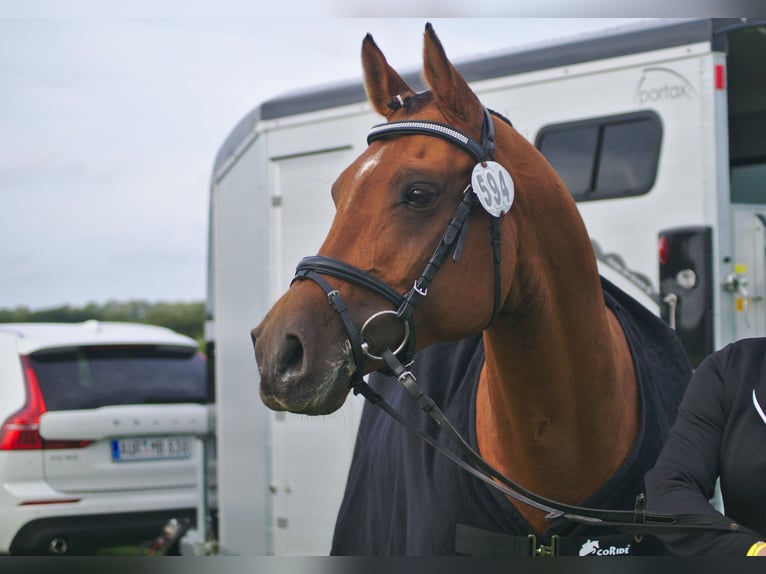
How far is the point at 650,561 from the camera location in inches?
87.8

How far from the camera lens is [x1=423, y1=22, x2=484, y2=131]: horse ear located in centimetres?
238

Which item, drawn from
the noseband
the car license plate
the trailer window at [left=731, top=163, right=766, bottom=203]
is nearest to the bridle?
the noseband

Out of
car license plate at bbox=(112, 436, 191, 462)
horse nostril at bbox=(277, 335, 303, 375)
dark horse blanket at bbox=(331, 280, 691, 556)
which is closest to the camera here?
horse nostril at bbox=(277, 335, 303, 375)

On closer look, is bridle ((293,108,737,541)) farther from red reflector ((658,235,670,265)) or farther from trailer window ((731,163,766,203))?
trailer window ((731,163,766,203))

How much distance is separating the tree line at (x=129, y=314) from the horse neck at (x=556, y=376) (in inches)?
127

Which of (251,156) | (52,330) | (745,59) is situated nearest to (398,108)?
(745,59)

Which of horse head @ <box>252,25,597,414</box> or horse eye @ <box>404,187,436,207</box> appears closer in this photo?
horse head @ <box>252,25,597,414</box>

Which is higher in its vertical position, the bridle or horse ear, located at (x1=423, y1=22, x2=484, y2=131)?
horse ear, located at (x1=423, y1=22, x2=484, y2=131)

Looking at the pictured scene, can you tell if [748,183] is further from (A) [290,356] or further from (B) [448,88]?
(A) [290,356]

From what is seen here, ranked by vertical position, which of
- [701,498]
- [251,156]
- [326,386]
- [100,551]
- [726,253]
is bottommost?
[100,551]

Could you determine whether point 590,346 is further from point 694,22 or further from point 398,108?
point 694,22

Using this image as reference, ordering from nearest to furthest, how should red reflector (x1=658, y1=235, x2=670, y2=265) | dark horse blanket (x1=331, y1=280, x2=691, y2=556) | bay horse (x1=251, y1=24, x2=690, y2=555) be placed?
1. bay horse (x1=251, y1=24, x2=690, y2=555)
2. dark horse blanket (x1=331, y1=280, x2=691, y2=556)
3. red reflector (x1=658, y1=235, x2=670, y2=265)

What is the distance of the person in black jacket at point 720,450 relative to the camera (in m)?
2.04

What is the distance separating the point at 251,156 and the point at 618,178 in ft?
6.89
